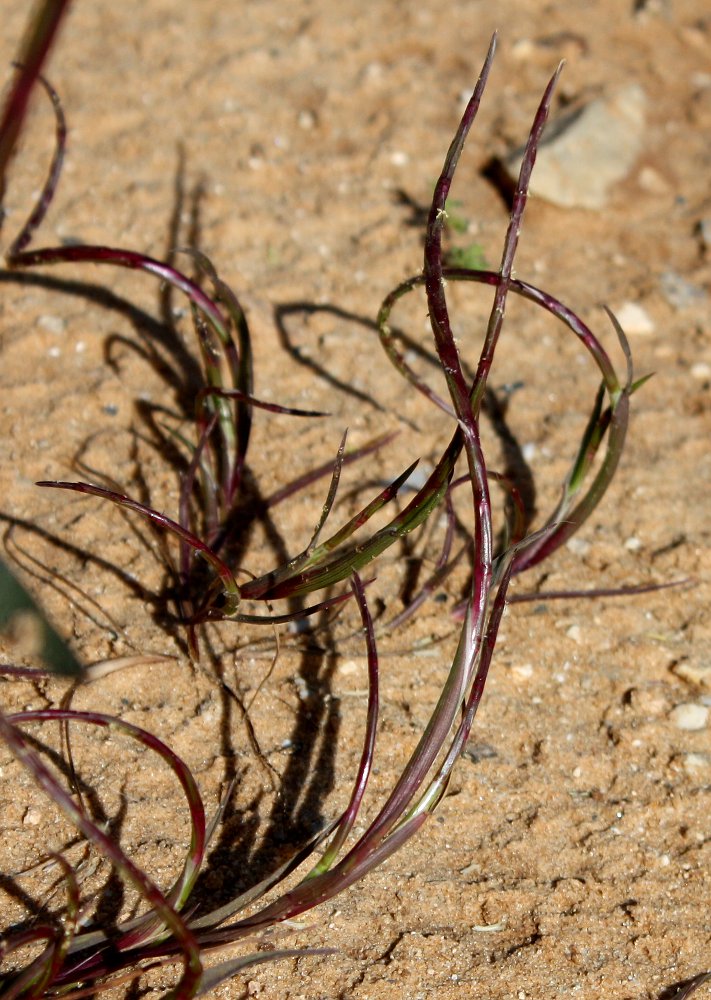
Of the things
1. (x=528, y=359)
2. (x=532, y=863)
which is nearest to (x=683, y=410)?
(x=528, y=359)

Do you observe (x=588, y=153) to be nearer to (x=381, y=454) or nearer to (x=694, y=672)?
(x=381, y=454)

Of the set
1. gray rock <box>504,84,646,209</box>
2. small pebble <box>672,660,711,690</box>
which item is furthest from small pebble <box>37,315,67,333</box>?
small pebble <box>672,660,711,690</box>

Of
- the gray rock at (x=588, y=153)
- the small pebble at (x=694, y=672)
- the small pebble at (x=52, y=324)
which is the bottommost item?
the small pebble at (x=694, y=672)

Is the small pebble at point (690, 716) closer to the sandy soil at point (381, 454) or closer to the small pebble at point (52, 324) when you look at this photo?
the sandy soil at point (381, 454)

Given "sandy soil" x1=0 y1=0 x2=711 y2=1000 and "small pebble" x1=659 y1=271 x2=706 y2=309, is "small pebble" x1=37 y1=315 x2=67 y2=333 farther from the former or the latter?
"small pebble" x1=659 y1=271 x2=706 y2=309

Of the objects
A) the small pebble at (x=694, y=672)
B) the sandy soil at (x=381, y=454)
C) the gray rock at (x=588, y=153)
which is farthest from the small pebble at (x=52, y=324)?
the small pebble at (x=694, y=672)

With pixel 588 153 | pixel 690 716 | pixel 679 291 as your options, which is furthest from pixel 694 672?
pixel 588 153

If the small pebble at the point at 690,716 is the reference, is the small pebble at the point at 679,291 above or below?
above
